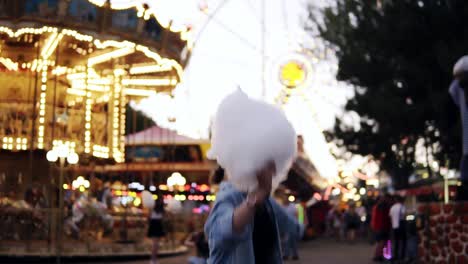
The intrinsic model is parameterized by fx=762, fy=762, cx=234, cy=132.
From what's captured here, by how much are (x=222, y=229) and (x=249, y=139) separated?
43 centimetres

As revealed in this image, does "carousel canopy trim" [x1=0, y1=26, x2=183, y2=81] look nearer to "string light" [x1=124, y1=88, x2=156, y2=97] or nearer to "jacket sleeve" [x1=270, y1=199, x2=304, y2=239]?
"string light" [x1=124, y1=88, x2=156, y2=97]

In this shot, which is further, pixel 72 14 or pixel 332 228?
pixel 332 228

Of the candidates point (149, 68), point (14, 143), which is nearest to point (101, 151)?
point (14, 143)

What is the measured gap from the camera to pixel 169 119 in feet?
122

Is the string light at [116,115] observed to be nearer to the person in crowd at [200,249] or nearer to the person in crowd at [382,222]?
the person in crowd at [382,222]

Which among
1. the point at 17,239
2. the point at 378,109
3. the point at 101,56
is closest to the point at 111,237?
the point at 17,239

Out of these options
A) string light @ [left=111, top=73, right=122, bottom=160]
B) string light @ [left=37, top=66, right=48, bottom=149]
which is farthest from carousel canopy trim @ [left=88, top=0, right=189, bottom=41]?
string light @ [left=37, top=66, right=48, bottom=149]

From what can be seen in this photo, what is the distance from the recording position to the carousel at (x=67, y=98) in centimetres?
1938

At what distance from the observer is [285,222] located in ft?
12.2

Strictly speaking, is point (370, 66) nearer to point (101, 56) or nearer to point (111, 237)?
point (101, 56)

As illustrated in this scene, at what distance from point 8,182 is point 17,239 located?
12.6 feet

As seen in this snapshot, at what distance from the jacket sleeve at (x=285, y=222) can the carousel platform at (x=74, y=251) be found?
15531 millimetres

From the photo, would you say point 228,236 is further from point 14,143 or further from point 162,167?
point 162,167

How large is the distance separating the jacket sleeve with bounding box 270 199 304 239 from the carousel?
15134 millimetres
